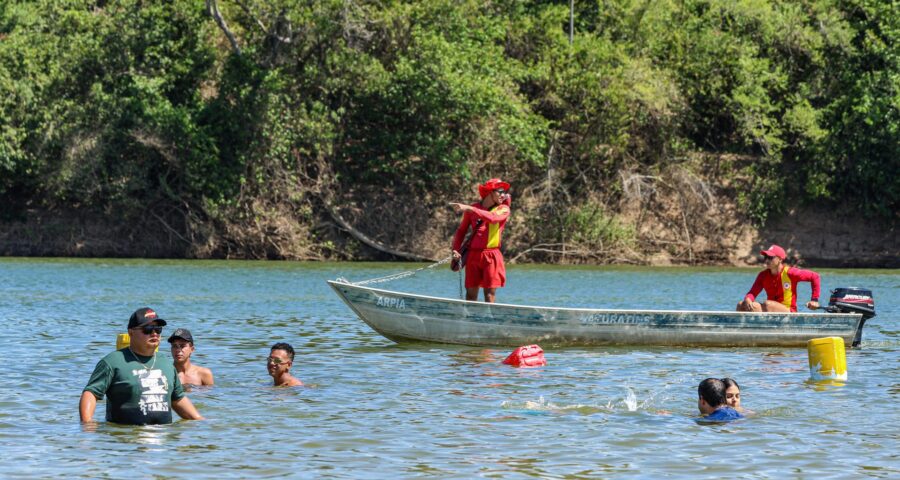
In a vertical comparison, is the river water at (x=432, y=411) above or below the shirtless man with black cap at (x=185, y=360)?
below

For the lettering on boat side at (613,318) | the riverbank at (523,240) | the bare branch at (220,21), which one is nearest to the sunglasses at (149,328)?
the lettering on boat side at (613,318)

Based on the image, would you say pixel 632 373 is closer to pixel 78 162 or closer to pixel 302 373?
pixel 302 373

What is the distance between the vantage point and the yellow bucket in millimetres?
14453

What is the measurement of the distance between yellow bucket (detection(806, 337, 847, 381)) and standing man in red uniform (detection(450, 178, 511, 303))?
168 inches

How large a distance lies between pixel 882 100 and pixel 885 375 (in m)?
27.4

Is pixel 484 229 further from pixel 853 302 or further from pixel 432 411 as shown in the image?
pixel 432 411

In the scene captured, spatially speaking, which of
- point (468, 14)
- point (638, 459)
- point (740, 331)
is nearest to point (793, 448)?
point (638, 459)

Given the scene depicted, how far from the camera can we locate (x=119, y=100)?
1658 inches

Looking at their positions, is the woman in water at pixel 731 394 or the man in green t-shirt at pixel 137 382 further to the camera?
the woman in water at pixel 731 394

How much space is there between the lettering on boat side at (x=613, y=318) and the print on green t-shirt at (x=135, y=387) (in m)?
7.77

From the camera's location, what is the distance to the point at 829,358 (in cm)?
1448

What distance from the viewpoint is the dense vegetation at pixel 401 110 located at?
4194 centimetres

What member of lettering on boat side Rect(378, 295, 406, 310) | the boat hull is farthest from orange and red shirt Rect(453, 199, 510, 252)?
lettering on boat side Rect(378, 295, 406, 310)

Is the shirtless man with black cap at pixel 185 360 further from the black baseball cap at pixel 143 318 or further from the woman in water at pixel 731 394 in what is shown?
the woman in water at pixel 731 394
